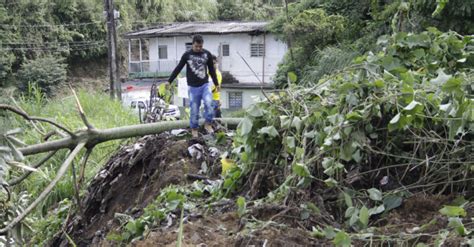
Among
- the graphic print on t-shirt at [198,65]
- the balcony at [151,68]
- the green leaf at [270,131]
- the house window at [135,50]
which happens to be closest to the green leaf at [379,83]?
the green leaf at [270,131]

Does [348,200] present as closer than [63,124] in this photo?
Yes

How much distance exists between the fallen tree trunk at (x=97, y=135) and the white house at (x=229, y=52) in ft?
65.3

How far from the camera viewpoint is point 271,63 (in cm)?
2833

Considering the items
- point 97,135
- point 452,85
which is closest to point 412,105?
point 452,85

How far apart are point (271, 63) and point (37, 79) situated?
Answer: 10.5 m

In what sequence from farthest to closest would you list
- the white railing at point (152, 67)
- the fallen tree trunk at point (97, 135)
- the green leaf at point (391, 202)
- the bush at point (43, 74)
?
the white railing at point (152, 67)
the bush at point (43, 74)
the fallen tree trunk at point (97, 135)
the green leaf at point (391, 202)

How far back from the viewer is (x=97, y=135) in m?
5.41

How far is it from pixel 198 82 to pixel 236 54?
22.4m

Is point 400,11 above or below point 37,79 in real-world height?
above

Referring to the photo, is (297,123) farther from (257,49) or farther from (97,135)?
(257,49)

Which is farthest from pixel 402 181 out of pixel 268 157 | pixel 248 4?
pixel 248 4

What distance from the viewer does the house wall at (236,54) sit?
27969 millimetres

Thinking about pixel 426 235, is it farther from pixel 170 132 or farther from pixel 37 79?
pixel 37 79

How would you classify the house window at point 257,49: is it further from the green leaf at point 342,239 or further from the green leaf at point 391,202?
the green leaf at point 342,239
